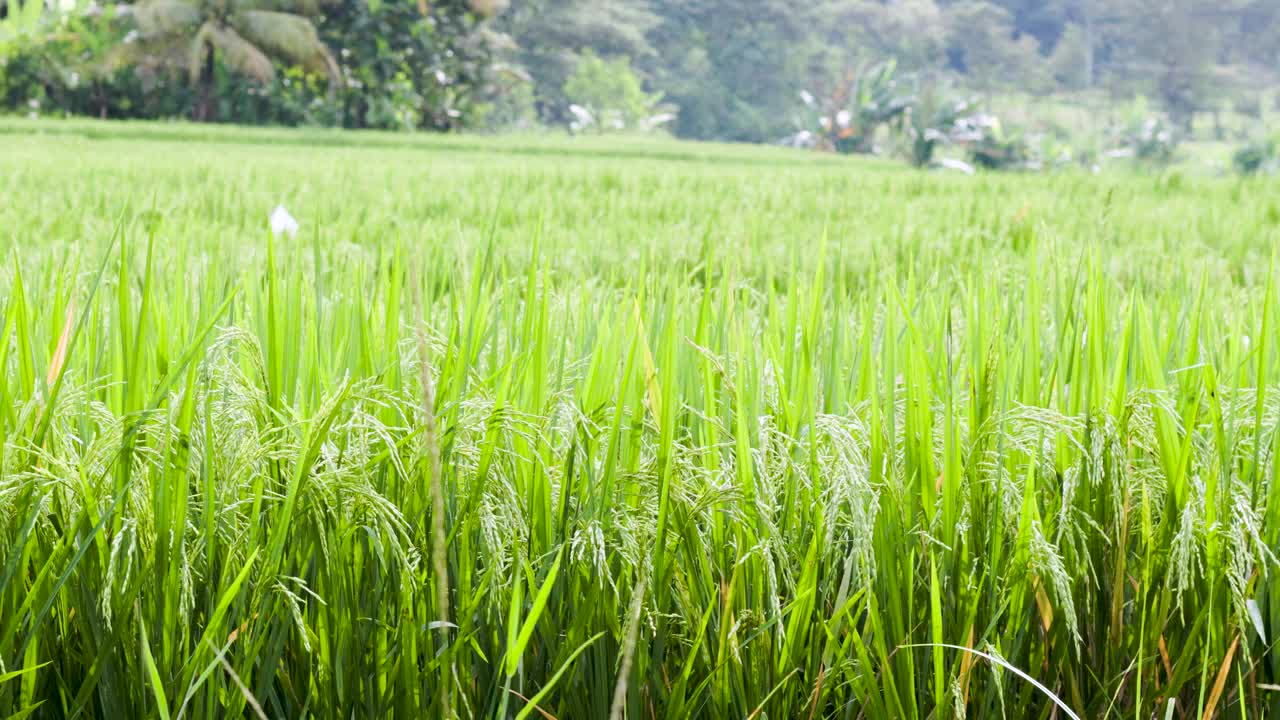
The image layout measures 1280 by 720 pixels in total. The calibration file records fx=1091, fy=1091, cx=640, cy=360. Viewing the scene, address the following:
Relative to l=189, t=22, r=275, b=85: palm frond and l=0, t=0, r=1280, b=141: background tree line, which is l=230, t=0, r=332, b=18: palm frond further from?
l=189, t=22, r=275, b=85: palm frond

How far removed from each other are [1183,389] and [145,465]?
0.90 m

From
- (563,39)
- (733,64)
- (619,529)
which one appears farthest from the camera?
(733,64)

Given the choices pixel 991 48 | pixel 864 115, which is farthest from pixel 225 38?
pixel 991 48

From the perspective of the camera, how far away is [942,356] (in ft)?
3.41

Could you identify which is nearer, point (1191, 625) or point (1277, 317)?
point (1191, 625)

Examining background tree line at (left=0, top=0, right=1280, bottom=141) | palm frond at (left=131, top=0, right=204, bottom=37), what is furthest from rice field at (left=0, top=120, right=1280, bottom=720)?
palm frond at (left=131, top=0, right=204, bottom=37)

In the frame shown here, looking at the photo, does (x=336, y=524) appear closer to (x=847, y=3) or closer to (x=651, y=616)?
(x=651, y=616)

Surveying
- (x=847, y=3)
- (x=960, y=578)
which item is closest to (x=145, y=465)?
(x=960, y=578)

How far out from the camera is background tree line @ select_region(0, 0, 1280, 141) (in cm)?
1595

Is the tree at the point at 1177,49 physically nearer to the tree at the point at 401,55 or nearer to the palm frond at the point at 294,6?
the tree at the point at 401,55

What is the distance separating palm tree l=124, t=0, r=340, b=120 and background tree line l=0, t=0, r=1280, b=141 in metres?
0.03

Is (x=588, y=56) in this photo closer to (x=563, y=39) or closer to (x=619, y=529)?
(x=563, y=39)

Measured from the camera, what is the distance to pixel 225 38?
1573cm

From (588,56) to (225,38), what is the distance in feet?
57.8
